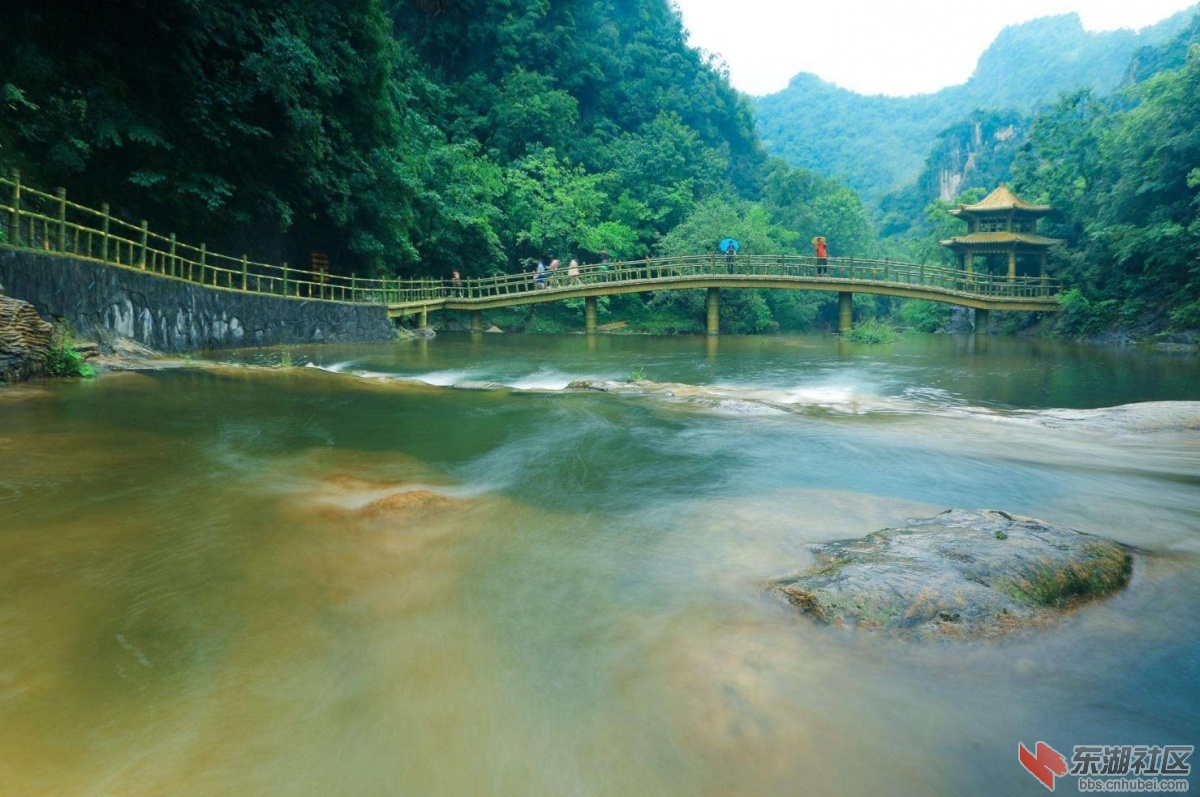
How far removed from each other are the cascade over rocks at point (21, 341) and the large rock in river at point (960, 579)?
930cm

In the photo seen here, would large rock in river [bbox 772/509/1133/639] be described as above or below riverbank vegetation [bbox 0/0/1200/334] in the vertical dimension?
below

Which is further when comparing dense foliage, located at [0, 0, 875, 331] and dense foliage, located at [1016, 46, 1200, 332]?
dense foliage, located at [1016, 46, 1200, 332]

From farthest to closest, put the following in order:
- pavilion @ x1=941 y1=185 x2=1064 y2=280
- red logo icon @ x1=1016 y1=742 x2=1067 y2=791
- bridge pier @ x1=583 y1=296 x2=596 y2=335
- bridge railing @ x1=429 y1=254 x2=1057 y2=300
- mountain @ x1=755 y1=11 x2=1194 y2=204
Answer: mountain @ x1=755 y1=11 x2=1194 y2=204
bridge pier @ x1=583 y1=296 x2=596 y2=335
pavilion @ x1=941 y1=185 x2=1064 y2=280
bridge railing @ x1=429 y1=254 x2=1057 y2=300
red logo icon @ x1=1016 y1=742 x2=1067 y2=791

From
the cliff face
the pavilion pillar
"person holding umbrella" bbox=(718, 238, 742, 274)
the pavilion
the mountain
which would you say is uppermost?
the mountain

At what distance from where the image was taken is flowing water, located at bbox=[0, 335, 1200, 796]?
235 centimetres

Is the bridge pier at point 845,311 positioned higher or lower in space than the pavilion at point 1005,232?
lower

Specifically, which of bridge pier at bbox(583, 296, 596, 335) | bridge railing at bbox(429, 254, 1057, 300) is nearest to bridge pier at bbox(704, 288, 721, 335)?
bridge railing at bbox(429, 254, 1057, 300)

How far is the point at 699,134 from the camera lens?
168 feet

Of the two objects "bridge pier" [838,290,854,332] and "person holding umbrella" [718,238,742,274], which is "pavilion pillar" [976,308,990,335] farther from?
"person holding umbrella" [718,238,742,274]

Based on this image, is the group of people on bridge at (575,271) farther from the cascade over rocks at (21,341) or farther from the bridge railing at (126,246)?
the cascade over rocks at (21,341)

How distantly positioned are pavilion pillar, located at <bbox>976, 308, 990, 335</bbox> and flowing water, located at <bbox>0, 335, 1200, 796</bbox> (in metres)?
25.3

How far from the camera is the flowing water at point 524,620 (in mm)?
2348

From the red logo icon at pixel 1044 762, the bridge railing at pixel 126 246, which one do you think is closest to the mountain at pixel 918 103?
the bridge railing at pixel 126 246

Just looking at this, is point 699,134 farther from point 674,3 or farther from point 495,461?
point 495,461
